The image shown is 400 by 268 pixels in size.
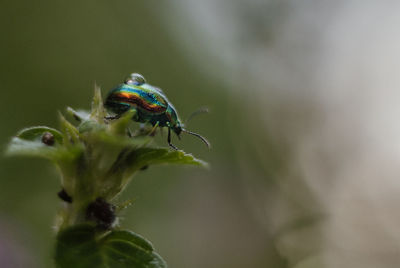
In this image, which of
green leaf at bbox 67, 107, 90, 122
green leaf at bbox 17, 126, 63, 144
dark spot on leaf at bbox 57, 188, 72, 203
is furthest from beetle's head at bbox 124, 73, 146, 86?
dark spot on leaf at bbox 57, 188, 72, 203

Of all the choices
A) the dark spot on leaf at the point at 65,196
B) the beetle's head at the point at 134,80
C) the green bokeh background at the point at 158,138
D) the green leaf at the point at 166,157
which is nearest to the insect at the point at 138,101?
the beetle's head at the point at 134,80

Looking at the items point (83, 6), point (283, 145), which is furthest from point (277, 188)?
point (83, 6)

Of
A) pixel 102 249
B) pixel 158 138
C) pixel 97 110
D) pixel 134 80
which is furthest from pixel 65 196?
pixel 158 138

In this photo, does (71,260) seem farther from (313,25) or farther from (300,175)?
(313,25)

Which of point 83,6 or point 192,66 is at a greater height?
point 192,66

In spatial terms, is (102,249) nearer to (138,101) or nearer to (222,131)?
(138,101)
